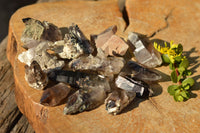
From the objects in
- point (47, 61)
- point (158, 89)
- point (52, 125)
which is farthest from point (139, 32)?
point (52, 125)

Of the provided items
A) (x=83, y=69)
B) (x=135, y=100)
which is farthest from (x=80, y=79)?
(x=135, y=100)

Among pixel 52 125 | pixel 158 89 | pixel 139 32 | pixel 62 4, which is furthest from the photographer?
pixel 62 4

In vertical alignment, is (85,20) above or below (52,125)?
above

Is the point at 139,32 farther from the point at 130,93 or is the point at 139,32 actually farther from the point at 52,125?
the point at 52,125

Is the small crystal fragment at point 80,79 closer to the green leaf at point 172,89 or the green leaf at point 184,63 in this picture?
the green leaf at point 172,89

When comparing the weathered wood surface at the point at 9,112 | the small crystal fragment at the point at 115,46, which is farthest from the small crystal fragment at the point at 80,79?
the weathered wood surface at the point at 9,112

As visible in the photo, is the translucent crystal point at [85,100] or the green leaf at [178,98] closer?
the translucent crystal point at [85,100]

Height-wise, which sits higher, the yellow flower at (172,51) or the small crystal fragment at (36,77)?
the yellow flower at (172,51)
